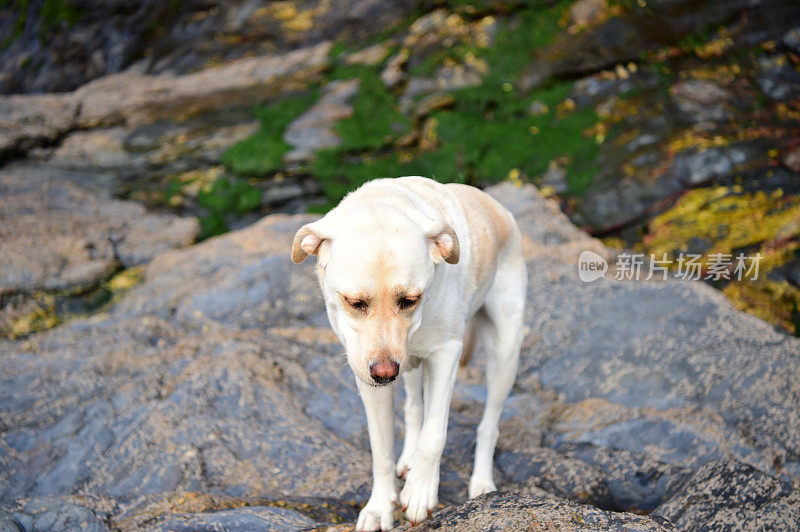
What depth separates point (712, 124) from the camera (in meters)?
9.31

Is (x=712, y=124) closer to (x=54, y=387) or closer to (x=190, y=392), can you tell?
(x=190, y=392)

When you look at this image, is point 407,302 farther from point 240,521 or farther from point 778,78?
point 778,78

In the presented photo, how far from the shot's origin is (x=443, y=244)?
3.03 m

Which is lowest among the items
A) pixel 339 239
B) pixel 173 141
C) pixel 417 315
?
pixel 173 141

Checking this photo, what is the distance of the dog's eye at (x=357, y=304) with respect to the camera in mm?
2853

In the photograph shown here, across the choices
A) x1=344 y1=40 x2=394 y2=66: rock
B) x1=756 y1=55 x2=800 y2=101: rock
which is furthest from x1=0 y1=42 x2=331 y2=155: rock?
x1=756 y1=55 x2=800 y2=101: rock

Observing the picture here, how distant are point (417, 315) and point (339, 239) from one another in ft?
1.65

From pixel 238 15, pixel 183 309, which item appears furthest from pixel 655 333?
pixel 238 15

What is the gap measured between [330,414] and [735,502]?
2.83 metres

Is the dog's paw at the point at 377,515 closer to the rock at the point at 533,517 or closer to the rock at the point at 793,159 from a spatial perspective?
the rock at the point at 533,517

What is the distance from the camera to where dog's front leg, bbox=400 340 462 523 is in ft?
10.6

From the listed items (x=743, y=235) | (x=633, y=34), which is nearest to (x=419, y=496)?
(x=743, y=235)

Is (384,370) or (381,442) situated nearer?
(384,370)

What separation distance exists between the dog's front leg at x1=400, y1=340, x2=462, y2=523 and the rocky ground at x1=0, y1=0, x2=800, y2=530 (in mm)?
160
